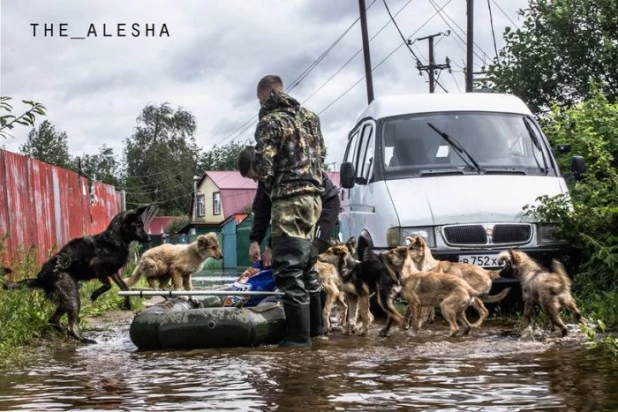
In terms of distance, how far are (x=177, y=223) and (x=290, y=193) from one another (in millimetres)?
78677

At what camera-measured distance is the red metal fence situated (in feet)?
42.2

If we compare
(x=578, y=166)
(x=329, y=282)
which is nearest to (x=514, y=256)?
(x=329, y=282)

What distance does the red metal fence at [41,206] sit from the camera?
12.9 metres

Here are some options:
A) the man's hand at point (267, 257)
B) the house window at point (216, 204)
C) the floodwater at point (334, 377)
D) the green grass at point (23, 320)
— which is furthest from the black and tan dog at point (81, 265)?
the house window at point (216, 204)

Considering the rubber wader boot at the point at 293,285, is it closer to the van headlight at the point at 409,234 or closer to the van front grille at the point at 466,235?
the van headlight at the point at 409,234

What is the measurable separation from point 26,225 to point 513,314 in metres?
7.47

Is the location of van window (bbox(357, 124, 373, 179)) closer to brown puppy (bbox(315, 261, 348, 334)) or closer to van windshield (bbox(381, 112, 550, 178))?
van windshield (bbox(381, 112, 550, 178))

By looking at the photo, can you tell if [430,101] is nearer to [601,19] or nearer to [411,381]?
[411,381]

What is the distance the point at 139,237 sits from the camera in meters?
10.2

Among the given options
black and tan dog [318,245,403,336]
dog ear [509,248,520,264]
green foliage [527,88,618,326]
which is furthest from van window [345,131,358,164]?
dog ear [509,248,520,264]

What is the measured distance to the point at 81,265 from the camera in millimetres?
9695

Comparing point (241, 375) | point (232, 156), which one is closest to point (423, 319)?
point (241, 375)

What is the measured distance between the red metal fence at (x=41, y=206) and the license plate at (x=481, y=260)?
5.37 meters

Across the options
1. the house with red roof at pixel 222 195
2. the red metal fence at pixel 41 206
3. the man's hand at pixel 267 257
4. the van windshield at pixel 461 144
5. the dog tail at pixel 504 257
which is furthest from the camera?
the house with red roof at pixel 222 195
